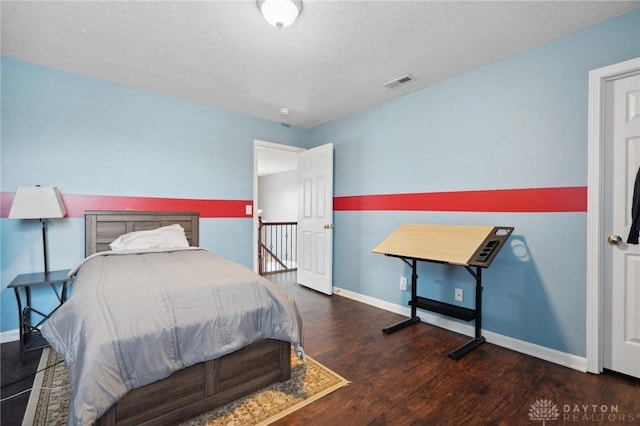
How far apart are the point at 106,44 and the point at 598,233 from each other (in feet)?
13.6

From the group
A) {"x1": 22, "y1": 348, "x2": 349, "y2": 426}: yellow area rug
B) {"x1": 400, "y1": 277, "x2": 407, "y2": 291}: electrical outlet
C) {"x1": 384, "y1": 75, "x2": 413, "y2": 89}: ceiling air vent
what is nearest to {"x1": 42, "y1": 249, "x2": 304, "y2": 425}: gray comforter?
{"x1": 22, "y1": 348, "x2": 349, "y2": 426}: yellow area rug

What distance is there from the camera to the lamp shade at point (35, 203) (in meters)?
2.37

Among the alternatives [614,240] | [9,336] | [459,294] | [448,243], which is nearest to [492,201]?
[448,243]

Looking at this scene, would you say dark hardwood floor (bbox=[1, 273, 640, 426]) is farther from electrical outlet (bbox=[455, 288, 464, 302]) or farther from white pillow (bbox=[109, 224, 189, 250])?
white pillow (bbox=[109, 224, 189, 250])

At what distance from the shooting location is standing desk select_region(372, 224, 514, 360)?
2238 mm


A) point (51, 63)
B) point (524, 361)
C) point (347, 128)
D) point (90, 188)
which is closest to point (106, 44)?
point (51, 63)

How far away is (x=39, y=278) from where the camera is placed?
8.10 ft

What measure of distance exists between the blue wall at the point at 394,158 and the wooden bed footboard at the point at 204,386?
75.8 inches

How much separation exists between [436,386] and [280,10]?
272 centimetres

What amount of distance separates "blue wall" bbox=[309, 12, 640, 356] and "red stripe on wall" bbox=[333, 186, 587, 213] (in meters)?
0.06

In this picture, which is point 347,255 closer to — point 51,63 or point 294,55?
point 294,55

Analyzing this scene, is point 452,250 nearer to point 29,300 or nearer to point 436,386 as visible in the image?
point 436,386

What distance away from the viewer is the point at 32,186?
257 cm

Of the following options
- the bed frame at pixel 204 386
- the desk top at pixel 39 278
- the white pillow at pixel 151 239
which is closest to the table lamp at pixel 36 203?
the desk top at pixel 39 278
